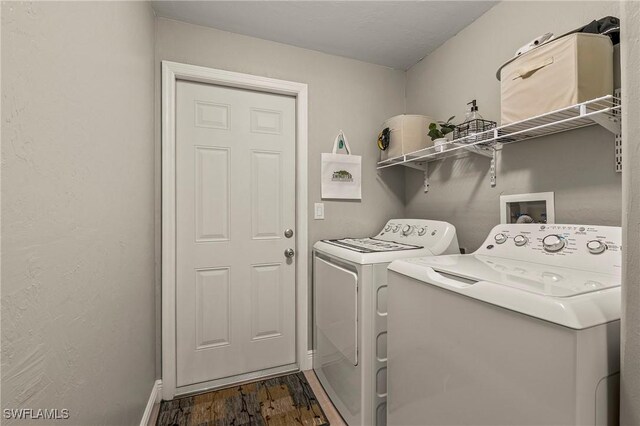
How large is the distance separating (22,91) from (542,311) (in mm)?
1247

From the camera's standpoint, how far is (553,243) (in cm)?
112

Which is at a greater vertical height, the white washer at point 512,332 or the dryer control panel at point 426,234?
the dryer control panel at point 426,234

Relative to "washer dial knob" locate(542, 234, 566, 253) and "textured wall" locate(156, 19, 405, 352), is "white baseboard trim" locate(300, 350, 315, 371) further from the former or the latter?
"washer dial knob" locate(542, 234, 566, 253)

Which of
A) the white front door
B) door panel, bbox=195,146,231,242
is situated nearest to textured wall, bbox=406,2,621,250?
the white front door

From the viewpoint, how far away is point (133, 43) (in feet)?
4.27

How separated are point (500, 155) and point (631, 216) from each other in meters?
1.19

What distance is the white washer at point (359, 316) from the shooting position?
1.40m

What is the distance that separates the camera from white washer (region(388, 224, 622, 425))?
62 centimetres

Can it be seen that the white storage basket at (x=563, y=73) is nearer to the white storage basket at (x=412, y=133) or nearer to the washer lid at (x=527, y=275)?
the washer lid at (x=527, y=275)

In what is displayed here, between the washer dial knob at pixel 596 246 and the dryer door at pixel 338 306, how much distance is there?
0.93 metres

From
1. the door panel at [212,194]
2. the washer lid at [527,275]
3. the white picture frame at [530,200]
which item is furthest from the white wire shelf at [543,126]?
the door panel at [212,194]

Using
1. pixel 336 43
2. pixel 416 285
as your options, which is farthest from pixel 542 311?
pixel 336 43

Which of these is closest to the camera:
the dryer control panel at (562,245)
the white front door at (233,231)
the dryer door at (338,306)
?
the dryer control panel at (562,245)

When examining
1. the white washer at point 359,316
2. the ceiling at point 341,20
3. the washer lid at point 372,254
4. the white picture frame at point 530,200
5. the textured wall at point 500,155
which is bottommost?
the white washer at point 359,316
